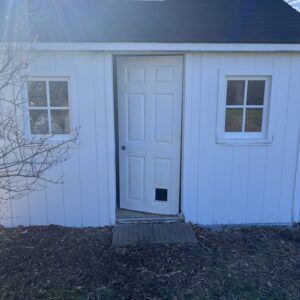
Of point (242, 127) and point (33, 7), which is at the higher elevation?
point (33, 7)

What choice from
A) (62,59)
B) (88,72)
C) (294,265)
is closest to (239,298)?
(294,265)

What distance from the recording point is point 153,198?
16.6 feet

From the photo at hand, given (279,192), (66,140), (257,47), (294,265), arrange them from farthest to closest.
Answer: (279,192) < (66,140) < (257,47) < (294,265)

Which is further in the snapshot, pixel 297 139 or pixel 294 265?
pixel 297 139

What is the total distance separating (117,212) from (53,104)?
1912mm

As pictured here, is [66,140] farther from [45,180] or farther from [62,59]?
[62,59]

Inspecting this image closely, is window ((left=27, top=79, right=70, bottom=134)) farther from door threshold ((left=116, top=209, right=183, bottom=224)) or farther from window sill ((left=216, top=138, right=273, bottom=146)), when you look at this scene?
window sill ((left=216, top=138, right=273, bottom=146))

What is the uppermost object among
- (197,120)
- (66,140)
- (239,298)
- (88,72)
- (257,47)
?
(257,47)

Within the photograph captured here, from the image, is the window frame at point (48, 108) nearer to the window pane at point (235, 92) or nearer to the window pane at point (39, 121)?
the window pane at point (39, 121)

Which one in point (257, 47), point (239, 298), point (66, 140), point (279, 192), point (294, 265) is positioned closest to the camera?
point (239, 298)

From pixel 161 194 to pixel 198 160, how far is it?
84cm

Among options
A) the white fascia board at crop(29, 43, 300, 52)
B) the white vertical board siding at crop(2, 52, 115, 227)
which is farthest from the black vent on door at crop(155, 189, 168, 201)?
the white fascia board at crop(29, 43, 300, 52)

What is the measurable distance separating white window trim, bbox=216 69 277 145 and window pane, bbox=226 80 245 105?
0.23 feet

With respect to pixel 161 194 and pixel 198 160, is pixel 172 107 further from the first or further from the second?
pixel 161 194
